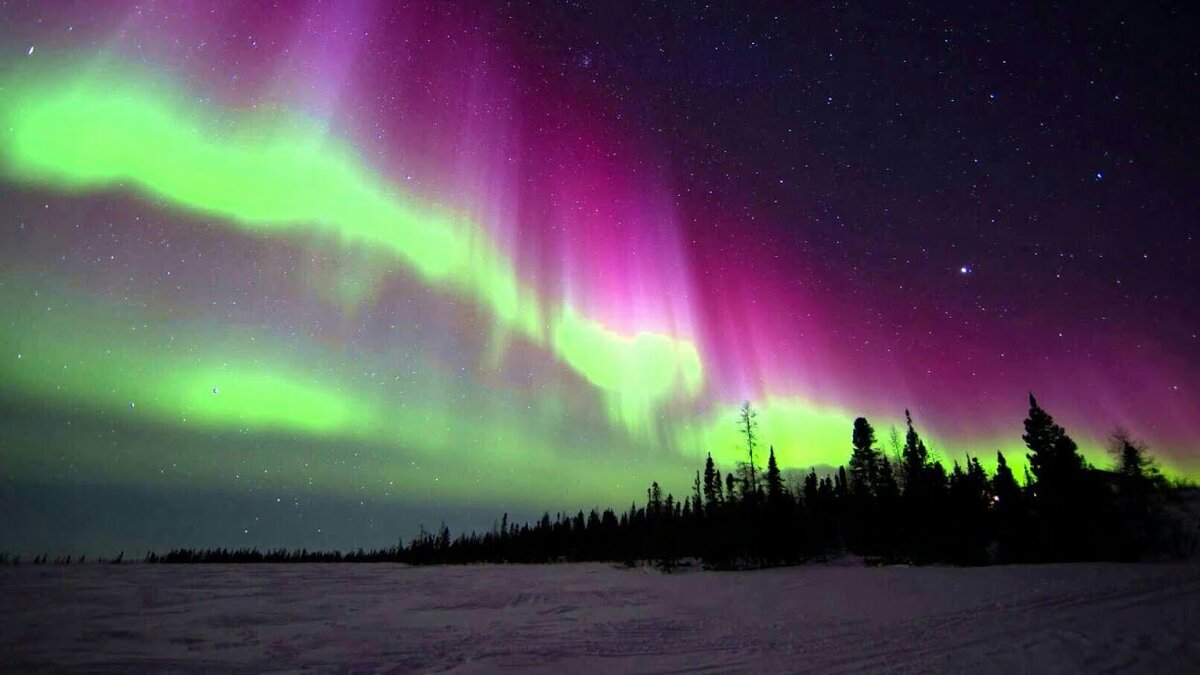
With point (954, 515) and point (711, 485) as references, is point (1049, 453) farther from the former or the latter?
point (711, 485)

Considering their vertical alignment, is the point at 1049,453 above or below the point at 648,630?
above

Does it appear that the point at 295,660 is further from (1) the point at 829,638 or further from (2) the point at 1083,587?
(2) the point at 1083,587

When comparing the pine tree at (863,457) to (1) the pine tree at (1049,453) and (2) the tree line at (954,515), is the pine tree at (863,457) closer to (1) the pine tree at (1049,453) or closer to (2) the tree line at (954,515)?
(2) the tree line at (954,515)

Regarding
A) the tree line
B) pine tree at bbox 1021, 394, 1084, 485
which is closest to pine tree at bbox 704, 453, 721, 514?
the tree line

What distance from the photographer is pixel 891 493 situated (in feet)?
172

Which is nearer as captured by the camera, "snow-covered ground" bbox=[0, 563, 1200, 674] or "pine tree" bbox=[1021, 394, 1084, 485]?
"snow-covered ground" bbox=[0, 563, 1200, 674]

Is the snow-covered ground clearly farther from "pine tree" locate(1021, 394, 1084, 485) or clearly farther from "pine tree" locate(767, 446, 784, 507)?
"pine tree" locate(767, 446, 784, 507)

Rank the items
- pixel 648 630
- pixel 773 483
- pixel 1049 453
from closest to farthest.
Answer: pixel 648 630 < pixel 1049 453 < pixel 773 483

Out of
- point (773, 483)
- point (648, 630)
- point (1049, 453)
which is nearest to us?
point (648, 630)

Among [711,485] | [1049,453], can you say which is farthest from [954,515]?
[711,485]

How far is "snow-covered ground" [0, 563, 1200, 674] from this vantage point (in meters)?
11.1

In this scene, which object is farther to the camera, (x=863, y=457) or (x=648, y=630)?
(x=863, y=457)

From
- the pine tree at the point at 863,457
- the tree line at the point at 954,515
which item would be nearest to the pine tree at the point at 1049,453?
the tree line at the point at 954,515

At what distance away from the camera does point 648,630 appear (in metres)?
15.8
